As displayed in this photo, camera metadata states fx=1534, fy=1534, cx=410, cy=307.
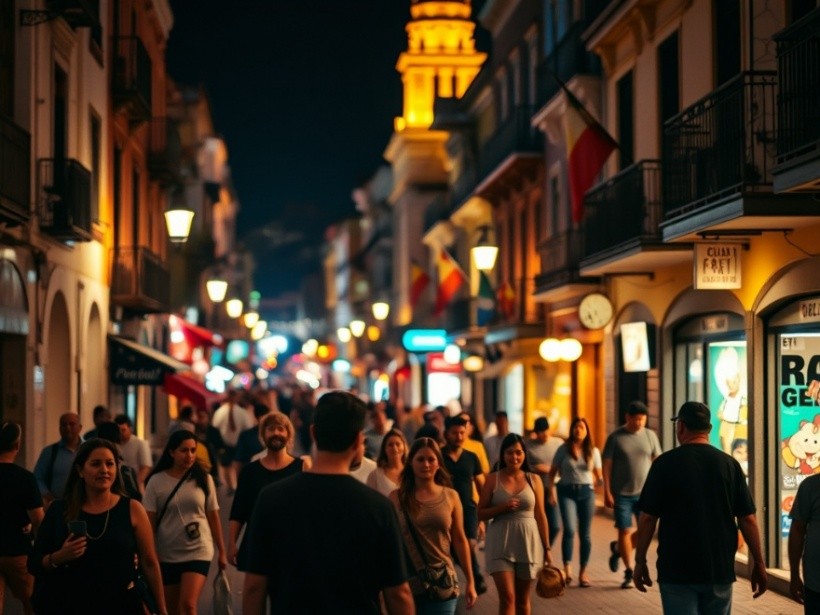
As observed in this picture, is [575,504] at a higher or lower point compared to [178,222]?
lower

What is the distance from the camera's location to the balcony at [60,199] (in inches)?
781

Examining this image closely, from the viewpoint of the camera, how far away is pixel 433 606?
9367 millimetres

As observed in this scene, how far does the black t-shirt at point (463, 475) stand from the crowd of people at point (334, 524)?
0.04 ft

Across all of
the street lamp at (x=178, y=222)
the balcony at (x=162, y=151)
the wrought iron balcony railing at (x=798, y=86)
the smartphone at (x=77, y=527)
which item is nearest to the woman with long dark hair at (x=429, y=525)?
the smartphone at (x=77, y=527)

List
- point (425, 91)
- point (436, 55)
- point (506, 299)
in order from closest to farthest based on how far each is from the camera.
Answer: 1. point (506, 299)
2. point (436, 55)
3. point (425, 91)

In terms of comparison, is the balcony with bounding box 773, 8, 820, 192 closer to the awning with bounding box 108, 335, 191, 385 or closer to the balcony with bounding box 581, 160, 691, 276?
the balcony with bounding box 581, 160, 691, 276

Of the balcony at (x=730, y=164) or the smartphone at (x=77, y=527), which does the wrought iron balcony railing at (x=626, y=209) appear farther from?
the smartphone at (x=77, y=527)

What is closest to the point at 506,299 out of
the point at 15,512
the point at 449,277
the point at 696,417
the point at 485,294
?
the point at 485,294

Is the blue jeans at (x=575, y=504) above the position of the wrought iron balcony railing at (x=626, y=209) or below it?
below

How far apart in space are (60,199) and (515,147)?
47.7 ft

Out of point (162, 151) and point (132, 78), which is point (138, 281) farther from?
point (162, 151)

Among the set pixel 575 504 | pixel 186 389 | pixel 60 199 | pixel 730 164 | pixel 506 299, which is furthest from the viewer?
pixel 506 299

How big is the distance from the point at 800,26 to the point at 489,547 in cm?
505

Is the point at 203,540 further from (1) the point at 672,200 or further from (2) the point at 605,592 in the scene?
(1) the point at 672,200
